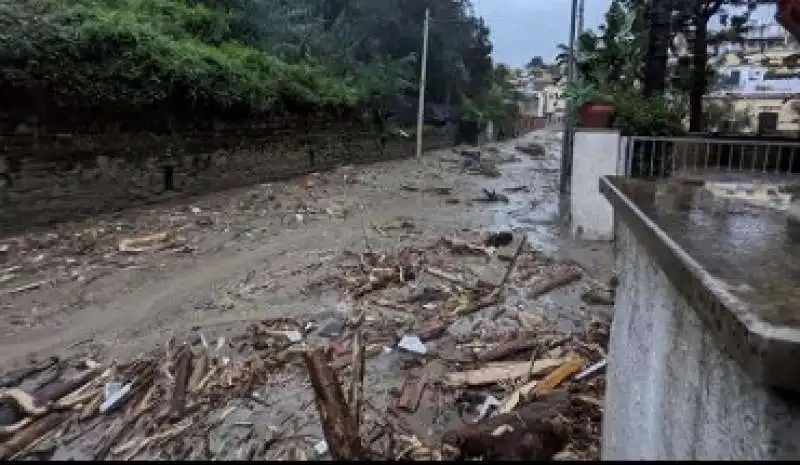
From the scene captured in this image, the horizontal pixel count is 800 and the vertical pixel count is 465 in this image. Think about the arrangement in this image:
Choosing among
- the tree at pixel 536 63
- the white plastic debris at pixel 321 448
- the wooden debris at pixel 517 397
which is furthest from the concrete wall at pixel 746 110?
the tree at pixel 536 63

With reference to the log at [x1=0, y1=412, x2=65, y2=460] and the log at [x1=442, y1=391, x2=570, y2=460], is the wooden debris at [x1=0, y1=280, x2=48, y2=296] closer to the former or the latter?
the log at [x1=0, y1=412, x2=65, y2=460]

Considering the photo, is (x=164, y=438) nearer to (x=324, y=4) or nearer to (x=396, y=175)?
(x=396, y=175)

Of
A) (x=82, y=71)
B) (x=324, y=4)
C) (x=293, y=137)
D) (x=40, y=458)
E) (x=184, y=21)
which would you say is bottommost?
(x=40, y=458)

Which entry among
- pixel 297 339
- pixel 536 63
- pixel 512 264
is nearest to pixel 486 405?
pixel 297 339

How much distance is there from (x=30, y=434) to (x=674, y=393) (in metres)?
4.47

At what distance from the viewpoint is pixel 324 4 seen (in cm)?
2830

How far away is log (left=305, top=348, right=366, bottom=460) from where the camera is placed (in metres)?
3.95

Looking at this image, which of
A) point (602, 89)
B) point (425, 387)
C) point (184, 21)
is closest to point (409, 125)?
point (184, 21)

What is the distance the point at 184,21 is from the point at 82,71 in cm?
566

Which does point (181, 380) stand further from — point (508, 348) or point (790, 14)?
point (790, 14)

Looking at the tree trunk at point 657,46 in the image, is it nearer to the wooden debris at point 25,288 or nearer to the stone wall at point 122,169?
the stone wall at point 122,169

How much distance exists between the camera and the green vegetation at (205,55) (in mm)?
10133

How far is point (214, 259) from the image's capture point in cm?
939

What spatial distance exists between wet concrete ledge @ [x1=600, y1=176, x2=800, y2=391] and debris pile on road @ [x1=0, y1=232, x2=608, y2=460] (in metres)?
1.69
